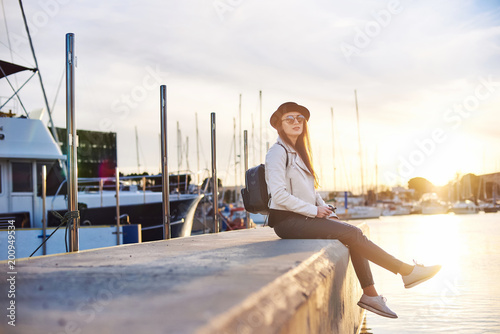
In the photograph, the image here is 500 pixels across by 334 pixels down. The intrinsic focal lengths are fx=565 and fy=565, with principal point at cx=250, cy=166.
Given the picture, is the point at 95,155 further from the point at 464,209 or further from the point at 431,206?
the point at 431,206

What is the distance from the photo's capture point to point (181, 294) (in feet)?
6.70

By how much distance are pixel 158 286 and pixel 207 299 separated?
41 cm

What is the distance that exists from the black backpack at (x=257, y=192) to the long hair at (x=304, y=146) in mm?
326

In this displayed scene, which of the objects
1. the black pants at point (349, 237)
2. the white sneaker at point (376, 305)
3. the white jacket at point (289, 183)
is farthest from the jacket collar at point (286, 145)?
the white sneaker at point (376, 305)

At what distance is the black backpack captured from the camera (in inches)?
197

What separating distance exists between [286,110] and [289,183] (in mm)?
679

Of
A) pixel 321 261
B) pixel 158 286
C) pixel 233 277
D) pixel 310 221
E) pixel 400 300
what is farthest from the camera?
pixel 400 300

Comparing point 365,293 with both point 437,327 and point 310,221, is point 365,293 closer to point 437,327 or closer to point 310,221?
point 310,221

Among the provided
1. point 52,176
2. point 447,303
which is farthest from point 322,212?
point 52,176

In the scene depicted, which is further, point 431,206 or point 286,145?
point 431,206

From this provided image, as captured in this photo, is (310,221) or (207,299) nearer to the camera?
(207,299)

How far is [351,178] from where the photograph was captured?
60.3 meters

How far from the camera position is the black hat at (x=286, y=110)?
510 centimetres

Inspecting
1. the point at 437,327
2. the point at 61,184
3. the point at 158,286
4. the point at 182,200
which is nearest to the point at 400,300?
the point at 437,327
